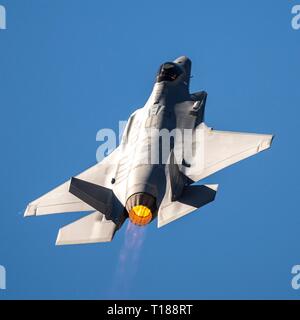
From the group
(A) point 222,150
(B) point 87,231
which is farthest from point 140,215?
(A) point 222,150

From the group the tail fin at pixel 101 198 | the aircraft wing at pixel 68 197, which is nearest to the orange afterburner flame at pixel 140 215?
the tail fin at pixel 101 198

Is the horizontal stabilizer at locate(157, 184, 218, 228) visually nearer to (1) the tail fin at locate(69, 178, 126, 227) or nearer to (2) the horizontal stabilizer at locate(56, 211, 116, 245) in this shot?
(1) the tail fin at locate(69, 178, 126, 227)

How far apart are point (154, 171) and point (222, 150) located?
3.89 metres

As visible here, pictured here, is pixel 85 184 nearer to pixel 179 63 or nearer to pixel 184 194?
pixel 184 194

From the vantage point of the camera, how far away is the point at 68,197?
129ft

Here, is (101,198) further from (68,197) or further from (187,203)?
(68,197)

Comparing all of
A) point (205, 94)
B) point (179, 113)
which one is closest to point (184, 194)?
point (179, 113)

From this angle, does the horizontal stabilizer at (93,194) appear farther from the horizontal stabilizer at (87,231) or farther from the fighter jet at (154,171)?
the horizontal stabilizer at (87,231)

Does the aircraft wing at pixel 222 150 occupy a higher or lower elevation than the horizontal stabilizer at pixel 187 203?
higher

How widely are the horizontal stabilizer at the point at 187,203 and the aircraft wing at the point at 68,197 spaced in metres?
4.36

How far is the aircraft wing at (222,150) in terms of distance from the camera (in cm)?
3825

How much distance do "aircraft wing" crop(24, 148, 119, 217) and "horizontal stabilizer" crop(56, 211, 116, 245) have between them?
5.20 ft

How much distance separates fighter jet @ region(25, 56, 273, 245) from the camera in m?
35.7

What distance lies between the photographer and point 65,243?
3566 cm
